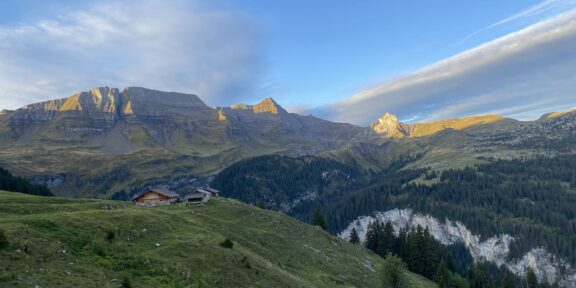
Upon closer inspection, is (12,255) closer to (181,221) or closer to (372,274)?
(181,221)

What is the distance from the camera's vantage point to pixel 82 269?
30.4 meters

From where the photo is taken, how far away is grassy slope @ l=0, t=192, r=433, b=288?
29203 mm

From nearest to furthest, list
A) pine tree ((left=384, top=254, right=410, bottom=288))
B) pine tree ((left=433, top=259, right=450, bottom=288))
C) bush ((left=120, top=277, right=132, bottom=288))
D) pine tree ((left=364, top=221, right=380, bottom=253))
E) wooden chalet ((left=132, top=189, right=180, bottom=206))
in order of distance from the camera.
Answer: bush ((left=120, top=277, right=132, bottom=288))
pine tree ((left=384, top=254, right=410, bottom=288))
wooden chalet ((left=132, top=189, right=180, bottom=206))
pine tree ((left=433, top=259, right=450, bottom=288))
pine tree ((left=364, top=221, right=380, bottom=253))

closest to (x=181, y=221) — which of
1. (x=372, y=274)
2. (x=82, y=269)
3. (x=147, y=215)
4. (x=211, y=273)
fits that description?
(x=147, y=215)

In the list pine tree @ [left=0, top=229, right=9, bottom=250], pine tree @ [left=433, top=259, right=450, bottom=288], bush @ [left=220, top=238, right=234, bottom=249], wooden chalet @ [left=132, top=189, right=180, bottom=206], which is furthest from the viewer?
pine tree @ [left=433, top=259, right=450, bottom=288]

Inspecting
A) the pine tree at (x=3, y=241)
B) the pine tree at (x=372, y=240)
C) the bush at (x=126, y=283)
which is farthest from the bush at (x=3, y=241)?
the pine tree at (x=372, y=240)

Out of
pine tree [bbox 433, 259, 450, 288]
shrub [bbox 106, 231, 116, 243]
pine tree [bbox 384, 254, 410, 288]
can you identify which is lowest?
pine tree [bbox 433, 259, 450, 288]

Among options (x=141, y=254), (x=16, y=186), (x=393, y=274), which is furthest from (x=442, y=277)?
(x=16, y=186)

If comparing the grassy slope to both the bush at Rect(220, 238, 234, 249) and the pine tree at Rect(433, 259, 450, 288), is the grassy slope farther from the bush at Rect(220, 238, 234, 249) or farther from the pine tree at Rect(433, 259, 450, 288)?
the pine tree at Rect(433, 259, 450, 288)

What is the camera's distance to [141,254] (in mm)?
37156

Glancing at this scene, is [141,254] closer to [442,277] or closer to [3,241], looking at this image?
[3,241]

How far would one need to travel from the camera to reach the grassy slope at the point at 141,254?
95.8 feet

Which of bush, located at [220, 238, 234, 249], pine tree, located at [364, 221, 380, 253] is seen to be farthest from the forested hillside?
pine tree, located at [364, 221, 380, 253]

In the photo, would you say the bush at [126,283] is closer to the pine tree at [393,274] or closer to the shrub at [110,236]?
the shrub at [110,236]
